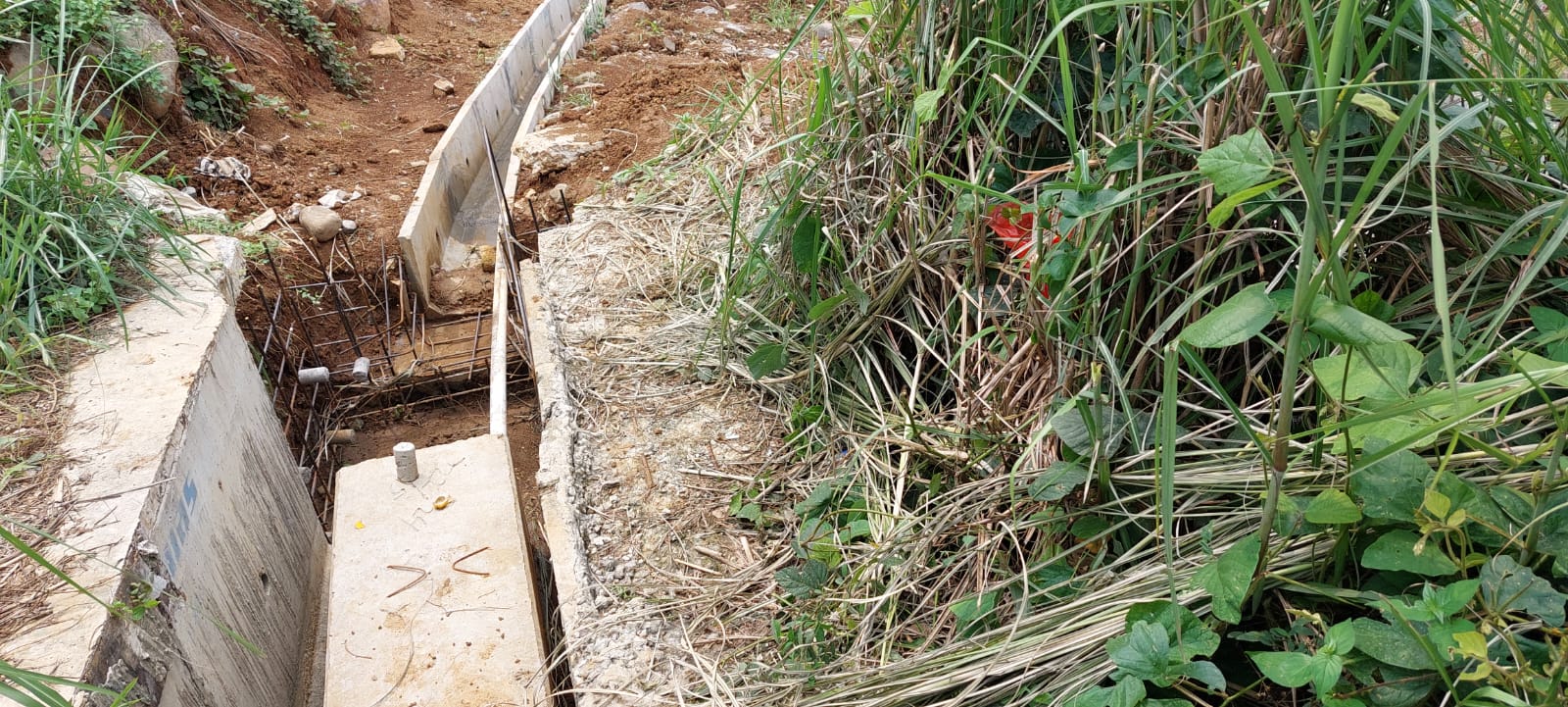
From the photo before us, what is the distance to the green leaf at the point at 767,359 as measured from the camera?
2799 mm

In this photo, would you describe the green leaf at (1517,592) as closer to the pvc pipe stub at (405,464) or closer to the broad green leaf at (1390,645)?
the broad green leaf at (1390,645)

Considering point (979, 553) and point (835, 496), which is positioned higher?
point (979, 553)

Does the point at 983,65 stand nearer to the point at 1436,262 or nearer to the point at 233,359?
the point at 1436,262

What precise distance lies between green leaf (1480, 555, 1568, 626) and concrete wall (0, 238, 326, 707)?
257 centimetres

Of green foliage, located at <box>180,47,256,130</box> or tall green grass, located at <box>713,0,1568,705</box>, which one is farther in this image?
green foliage, located at <box>180,47,256,130</box>

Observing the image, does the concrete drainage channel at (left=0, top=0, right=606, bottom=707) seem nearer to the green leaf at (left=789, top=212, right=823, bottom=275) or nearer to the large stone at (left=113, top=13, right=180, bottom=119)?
the green leaf at (left=789, top=212, right=823, bottom=275)

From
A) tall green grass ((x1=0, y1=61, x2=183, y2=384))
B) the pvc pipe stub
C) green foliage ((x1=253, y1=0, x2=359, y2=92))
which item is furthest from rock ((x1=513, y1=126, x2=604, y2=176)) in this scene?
green foliage ((x1=253, y1=0, x2=359, y2=92))

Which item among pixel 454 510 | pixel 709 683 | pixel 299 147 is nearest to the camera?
pixel 709 683

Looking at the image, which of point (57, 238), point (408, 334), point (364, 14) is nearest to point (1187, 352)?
point (57, 238)

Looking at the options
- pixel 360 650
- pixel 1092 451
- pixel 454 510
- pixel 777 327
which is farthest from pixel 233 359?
pixel 1092 451

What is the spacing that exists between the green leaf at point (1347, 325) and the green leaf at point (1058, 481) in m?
0.66

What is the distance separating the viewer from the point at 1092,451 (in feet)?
5.57

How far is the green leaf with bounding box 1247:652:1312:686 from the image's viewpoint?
1.20 meters

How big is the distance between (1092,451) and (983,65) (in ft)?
3.57
